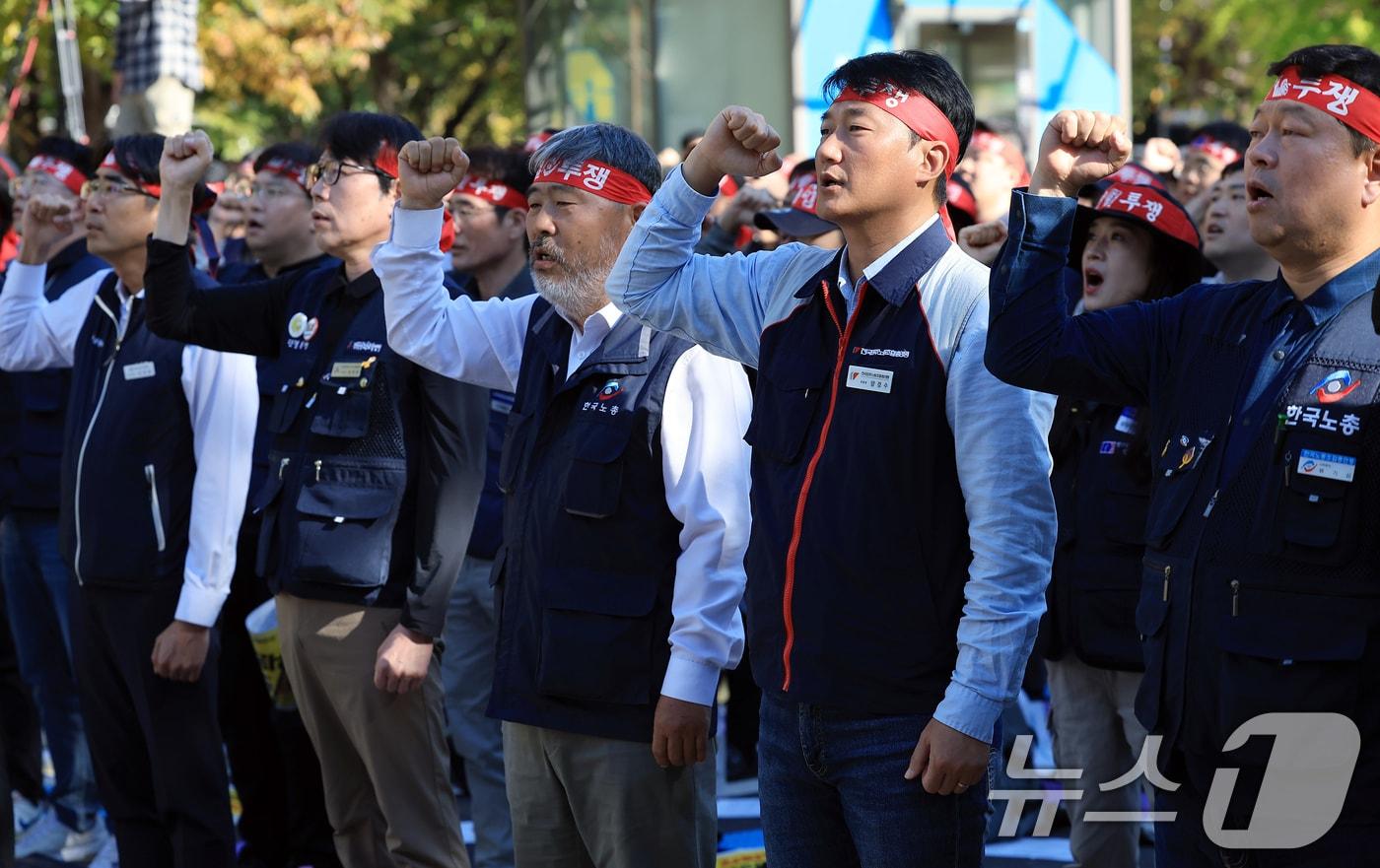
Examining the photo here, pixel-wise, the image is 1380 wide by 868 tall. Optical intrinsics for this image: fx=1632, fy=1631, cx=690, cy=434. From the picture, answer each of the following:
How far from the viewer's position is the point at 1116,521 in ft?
15.4

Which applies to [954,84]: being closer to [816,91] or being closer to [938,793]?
[938,793]

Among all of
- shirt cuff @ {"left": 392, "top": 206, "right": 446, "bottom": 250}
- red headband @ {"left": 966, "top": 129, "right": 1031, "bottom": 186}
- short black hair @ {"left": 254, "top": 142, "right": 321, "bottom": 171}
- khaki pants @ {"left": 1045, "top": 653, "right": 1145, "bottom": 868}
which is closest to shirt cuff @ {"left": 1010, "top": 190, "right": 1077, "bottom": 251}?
shirt cuff @ {"left": 392, "top": 206, "right": 446, "bottom": 250}

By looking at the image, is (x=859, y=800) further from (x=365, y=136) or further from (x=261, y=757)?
(x=261, y=757)

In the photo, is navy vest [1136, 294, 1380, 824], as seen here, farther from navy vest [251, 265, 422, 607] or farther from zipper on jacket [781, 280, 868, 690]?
navy vest [251, 265, 422, 607]

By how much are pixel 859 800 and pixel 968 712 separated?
0.32m

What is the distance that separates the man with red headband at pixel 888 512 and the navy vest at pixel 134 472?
2.47 meters

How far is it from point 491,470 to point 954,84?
3199mm

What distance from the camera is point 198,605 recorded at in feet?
16.6

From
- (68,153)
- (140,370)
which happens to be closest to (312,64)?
(68,153)

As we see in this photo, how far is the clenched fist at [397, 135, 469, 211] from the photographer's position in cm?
414

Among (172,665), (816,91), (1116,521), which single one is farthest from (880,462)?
(816,91)

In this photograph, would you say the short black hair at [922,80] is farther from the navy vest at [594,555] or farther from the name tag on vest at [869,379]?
the navy vest at [594,555]

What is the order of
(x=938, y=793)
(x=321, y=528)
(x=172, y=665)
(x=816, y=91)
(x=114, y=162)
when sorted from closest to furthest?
(x=938, y=793), (x=321, y=528), (x=172, y=665), (x=114, y=162), (x=816, y=91)

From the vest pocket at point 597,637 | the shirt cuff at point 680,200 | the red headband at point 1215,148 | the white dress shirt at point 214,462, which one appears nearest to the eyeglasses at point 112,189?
the white dress shirt at point 214,462
